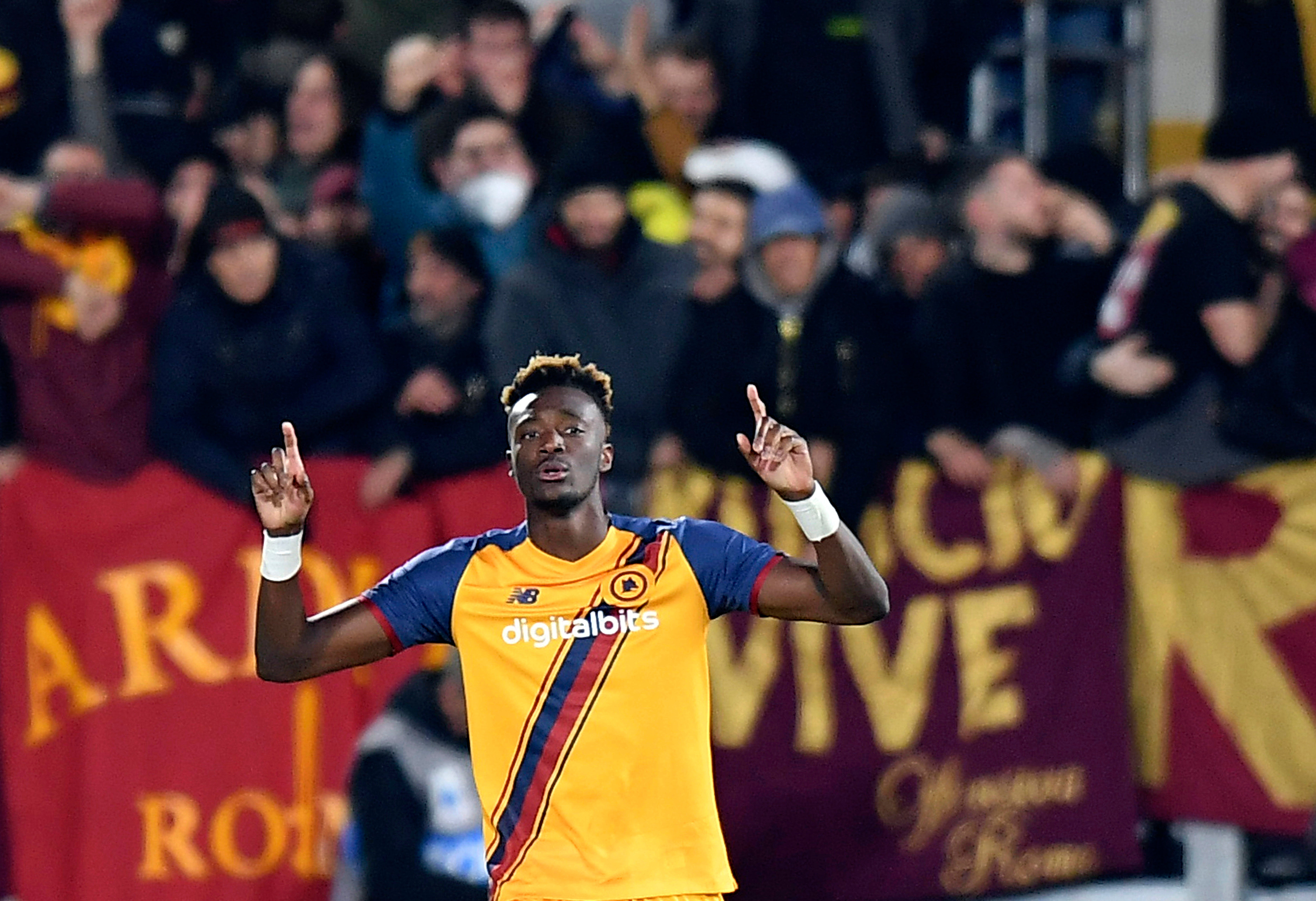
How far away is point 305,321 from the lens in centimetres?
782

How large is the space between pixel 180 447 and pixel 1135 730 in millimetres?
3660

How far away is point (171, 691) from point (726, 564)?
11.2 feet

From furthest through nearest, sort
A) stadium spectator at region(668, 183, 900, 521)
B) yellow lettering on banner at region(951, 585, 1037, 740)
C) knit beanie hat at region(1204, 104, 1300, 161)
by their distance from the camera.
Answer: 1. yellow lettering on banner at region(951, 585, 1037, 740)
2. knit beanie hat at region(1204, 104, 1300, 161)
3. stadium spectator at region(668, 183, 900, 521)

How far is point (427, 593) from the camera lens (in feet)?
16.0

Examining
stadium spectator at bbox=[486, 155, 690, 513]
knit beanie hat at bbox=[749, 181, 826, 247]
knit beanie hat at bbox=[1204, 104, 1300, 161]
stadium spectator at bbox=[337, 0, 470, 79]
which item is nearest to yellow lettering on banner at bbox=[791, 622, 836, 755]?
stadium spectator at bbox=[486, 155, 690, 513]

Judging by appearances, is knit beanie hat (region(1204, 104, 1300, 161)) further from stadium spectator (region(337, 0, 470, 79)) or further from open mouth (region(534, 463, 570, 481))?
open mouth (region(534, 463, 570, 481))

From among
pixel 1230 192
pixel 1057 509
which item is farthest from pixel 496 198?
pixel 1230 192

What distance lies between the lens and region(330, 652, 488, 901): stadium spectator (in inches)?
287

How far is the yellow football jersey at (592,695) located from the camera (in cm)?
476

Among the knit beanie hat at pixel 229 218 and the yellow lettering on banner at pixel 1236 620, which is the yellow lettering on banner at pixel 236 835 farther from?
the yellow lettering on banner at pixel 1236 620

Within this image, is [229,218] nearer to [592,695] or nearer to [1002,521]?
[1002,521]

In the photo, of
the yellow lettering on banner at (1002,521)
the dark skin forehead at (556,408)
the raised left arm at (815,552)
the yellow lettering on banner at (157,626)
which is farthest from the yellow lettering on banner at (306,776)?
the raised left arm at (815,552)

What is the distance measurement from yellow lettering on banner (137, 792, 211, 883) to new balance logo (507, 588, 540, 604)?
323 centimetres

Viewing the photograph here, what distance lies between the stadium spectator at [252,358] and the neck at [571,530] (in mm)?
2970
